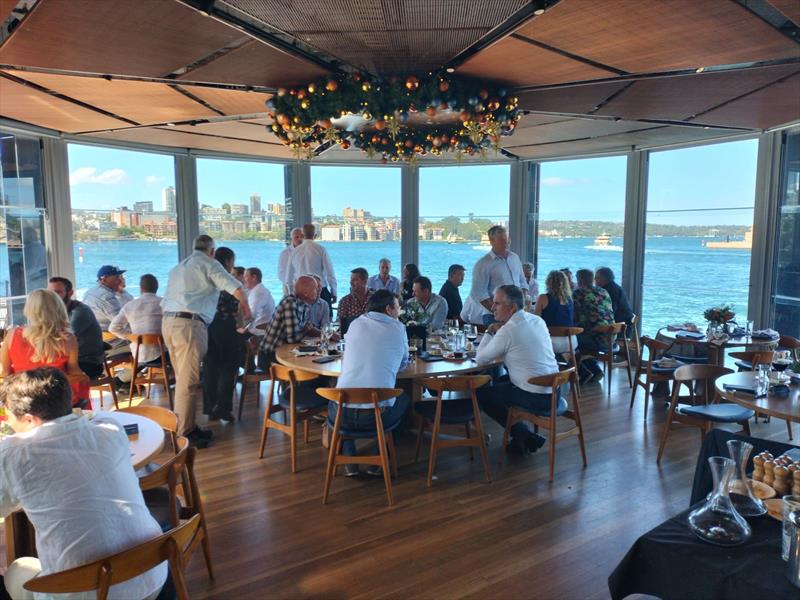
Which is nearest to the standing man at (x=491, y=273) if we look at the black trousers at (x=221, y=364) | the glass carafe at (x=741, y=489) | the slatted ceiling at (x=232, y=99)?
the black trousers at (x=221, y=364)

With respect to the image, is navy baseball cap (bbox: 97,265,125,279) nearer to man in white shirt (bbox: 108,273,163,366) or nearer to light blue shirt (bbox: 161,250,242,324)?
man in white shirt (bbox: 108,273,163,366)

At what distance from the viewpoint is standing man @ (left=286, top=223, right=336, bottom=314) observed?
Answer: 802 cm

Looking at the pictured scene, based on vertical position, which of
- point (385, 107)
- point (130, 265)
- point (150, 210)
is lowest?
point (130, 265)

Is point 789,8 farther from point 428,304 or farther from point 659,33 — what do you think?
point 428,304

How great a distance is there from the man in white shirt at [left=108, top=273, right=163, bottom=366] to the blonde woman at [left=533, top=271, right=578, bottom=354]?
4.25 metres

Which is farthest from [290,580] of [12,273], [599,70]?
[12,273]

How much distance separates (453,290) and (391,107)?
10.3ft

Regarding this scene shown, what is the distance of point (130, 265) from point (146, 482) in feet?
153

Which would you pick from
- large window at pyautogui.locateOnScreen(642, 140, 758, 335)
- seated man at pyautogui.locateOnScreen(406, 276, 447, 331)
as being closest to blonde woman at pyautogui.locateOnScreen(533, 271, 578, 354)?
seated man at pyautogui.locateOnScreen(406, 276, 447, 331)

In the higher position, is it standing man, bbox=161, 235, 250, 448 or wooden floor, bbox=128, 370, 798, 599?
standing man, bbox=161, 235, 250, 448

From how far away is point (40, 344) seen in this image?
3.76 m

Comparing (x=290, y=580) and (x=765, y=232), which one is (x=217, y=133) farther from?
(x=765, y=232)

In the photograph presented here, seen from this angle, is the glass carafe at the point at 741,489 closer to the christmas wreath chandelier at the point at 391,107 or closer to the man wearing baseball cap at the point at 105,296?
the christmas wreath chandelier at the point at 391,107

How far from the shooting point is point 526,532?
11.6 ft
